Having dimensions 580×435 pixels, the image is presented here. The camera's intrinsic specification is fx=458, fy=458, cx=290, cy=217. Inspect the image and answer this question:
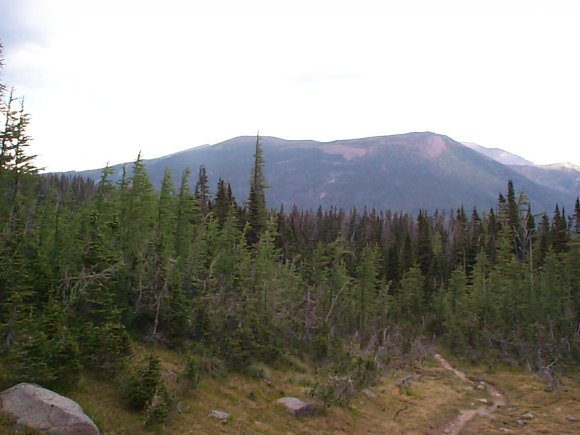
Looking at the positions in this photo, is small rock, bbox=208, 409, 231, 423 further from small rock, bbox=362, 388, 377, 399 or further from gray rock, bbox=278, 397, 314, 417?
small rock, bbox=362, 388, 377, 399

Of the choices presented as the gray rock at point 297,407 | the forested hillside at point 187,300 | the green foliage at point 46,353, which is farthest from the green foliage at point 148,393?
the gray rock at point 297,407

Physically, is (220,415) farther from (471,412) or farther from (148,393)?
(471,412)

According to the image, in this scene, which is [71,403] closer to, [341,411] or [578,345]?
[341,411]

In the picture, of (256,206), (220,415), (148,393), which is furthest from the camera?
(256,206)

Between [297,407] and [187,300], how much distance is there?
7122 millimetres

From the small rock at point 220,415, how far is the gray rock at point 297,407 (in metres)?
3.36

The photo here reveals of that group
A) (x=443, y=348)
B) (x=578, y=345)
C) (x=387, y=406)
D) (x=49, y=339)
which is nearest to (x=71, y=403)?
(x=49, y=339)

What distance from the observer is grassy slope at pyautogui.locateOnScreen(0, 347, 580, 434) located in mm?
14086

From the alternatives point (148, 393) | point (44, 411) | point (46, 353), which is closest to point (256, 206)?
point (148, 393)

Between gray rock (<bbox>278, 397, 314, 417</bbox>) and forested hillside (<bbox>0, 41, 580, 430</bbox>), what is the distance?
2.87 m

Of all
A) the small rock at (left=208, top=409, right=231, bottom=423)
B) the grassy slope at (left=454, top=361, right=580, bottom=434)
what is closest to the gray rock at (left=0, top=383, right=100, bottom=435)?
the small rock at (left=208, top=409, right=231, bottom=423)

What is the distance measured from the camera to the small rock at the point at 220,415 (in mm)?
15730

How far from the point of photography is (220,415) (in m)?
15.9

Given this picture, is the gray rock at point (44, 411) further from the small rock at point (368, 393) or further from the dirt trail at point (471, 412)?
the small rock at point (368, 393)
